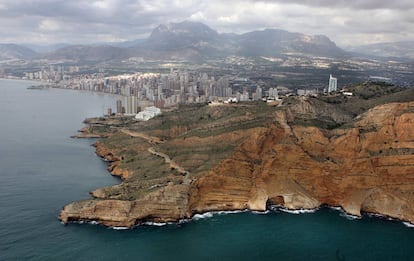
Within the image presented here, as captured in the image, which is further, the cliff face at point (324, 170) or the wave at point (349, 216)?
the cliff face at point (324, 170)

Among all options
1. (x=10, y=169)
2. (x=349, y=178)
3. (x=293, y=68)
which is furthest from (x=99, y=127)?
(x=293, y=68)

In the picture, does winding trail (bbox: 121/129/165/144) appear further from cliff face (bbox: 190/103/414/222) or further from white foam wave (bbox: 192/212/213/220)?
white foam wave (bbox: 192/212/213/220)

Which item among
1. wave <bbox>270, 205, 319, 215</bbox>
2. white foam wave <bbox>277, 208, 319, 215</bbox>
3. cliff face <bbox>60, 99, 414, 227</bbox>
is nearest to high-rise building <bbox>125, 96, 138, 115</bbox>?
cliff face <bbox>60, 99, 414, 227</bbox>

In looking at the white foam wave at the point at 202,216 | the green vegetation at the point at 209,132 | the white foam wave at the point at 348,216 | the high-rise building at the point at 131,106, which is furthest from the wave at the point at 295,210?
the high-rise building at the point at 131,106

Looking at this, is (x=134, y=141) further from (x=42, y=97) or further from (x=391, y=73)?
(x=391, y=73)

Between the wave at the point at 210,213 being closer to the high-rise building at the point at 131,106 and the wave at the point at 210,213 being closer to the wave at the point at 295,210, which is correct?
the wave at the point at 295,210

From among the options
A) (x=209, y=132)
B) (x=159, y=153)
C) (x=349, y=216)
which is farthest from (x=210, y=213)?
(x=349, y=216)

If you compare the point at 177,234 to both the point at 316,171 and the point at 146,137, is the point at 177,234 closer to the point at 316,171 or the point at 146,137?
the point at 316,171
